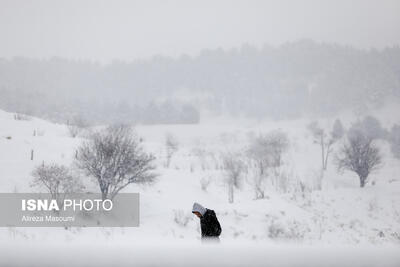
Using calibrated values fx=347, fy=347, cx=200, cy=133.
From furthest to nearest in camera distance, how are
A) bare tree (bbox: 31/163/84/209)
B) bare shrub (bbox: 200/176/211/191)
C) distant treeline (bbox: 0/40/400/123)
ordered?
1. distant treeline (bbox: 0/40/400/123)
2. bare shrub (bbox: 200/176/211/191)
3. bare tree (bbox: 31/163/84/209)

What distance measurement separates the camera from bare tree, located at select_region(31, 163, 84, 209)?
24469 millimetres

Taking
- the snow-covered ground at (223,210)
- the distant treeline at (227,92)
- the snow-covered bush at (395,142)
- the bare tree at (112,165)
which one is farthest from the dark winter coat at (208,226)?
the distant treeline at (227,92)

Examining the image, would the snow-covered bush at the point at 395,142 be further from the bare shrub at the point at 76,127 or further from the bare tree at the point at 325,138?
the bare shrub at the point at 76,127

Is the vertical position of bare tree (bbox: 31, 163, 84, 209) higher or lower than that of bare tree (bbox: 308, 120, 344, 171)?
lower

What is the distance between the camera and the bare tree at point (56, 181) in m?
24.5

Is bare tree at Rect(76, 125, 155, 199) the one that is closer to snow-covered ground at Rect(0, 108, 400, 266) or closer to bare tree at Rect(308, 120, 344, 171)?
snow-covered ground at Rect(0, 108, 400, 266)

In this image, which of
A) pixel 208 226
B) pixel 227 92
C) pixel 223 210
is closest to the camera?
pixel 208 226

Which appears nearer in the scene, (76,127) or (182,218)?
(182,218)

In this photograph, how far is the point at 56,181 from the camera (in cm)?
2467

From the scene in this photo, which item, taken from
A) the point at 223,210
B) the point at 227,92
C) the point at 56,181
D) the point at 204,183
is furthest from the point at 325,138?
the point at 56,181

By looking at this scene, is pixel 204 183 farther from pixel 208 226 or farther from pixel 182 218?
pixel 208 226

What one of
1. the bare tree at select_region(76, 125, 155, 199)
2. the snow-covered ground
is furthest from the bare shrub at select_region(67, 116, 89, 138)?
the bare tree at select_region(76, 125, 155, 199)

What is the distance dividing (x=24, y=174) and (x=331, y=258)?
30.1 metres

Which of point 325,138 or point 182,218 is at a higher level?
point 325,138
